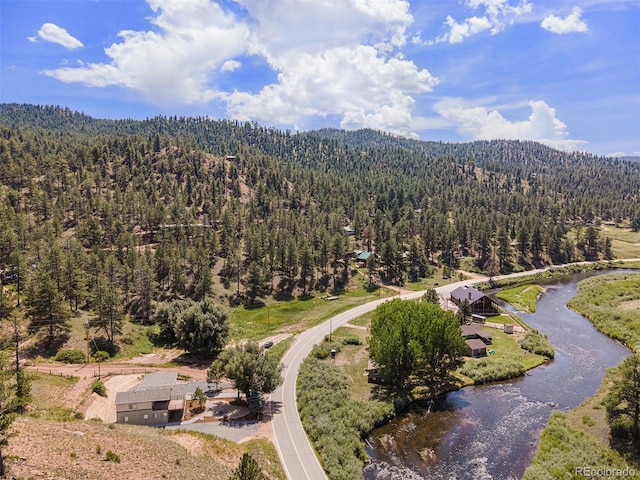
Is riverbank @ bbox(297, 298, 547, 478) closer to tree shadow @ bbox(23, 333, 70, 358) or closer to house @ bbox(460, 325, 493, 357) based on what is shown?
house @ bbox(460, 325, 493, 357)

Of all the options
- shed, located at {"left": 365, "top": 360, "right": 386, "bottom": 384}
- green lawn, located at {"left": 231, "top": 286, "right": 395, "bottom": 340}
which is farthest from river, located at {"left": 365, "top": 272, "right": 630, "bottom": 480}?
green lawn, located at {"left": 231, "top": 286, "right": 395, "bottom": 340}

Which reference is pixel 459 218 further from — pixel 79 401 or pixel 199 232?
pixel 79 401

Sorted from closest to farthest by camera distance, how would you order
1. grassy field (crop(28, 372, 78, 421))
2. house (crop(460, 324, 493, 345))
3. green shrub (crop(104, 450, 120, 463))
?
green shrub (crop(104, 450, 120, 463)) → grassy field (crop(28, 372, 78, 421)) → house (crop(460, 324, 493, 345))

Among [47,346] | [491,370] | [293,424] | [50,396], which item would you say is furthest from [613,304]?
[47,346]

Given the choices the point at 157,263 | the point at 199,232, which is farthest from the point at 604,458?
the point at 199,232

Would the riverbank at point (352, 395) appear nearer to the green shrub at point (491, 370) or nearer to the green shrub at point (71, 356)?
the green shrub at point (491, 370)
